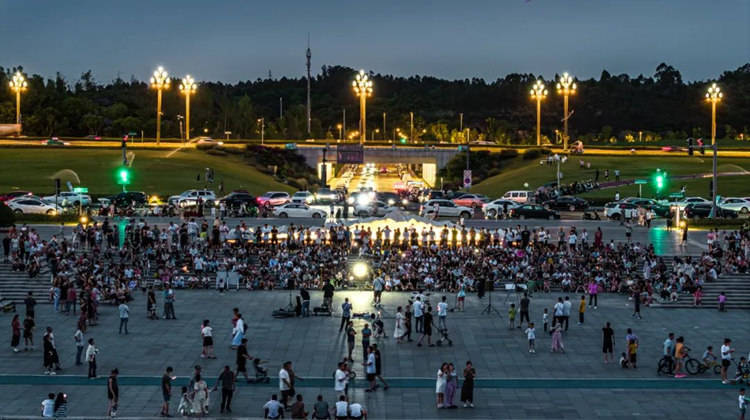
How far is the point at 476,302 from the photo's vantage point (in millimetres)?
34281

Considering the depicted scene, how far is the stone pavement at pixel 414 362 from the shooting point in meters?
22.6

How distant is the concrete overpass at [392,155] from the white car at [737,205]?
40.2m

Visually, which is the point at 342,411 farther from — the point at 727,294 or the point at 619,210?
the point at 619,210

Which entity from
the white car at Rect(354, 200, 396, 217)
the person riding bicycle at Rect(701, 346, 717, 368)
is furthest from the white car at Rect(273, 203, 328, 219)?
the person riding bicycle at Rect(701, 346, 717, 368)

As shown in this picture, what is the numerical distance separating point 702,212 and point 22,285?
3569 cm

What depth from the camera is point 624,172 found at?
83.9m

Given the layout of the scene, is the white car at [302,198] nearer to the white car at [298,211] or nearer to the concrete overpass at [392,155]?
the white car at [298,211]

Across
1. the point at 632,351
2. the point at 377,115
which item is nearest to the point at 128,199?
the point at 632,351

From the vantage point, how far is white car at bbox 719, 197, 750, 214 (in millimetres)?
57431

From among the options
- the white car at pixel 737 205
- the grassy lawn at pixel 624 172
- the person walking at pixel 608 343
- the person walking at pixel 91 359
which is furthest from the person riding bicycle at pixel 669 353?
the grassy lawn at pixel 624 172

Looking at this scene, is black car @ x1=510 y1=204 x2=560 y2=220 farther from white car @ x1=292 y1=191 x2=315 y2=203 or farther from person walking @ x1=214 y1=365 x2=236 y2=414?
person walking @ x1=214 y1=365 x2=236 y2=414

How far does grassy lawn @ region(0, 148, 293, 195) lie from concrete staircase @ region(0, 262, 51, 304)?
27010mm

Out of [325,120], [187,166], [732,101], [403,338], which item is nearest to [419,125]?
[325,120]

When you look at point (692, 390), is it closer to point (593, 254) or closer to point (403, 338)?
point (403, 338)
